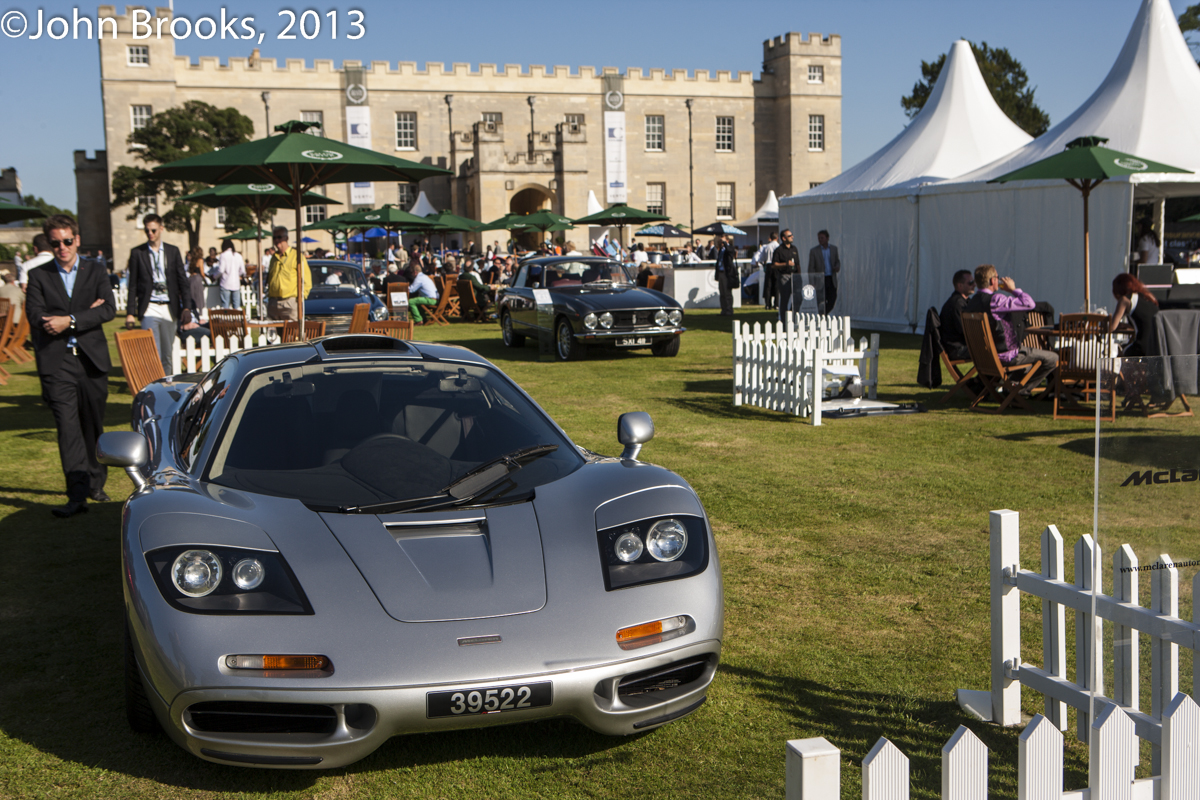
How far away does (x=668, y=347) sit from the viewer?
16516 mm

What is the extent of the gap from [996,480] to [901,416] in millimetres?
3024

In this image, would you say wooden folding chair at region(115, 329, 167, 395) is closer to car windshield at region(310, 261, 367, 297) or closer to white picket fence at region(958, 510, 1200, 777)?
white picket fence at region(958, 510, 1200, 777)

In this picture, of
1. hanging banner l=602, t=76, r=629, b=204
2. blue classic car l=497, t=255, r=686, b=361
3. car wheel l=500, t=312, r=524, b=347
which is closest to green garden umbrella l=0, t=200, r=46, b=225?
blue classic car l=497, t=255, r=686, b=361

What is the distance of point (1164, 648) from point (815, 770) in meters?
1.68

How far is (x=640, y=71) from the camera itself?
68938mm

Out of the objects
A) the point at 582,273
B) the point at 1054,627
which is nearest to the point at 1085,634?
the point at 1054,627

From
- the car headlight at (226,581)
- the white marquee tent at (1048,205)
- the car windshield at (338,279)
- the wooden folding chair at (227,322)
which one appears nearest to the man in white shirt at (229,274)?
the car windshield at (338,279)

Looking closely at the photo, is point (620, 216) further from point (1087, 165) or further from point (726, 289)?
point (1087, 165)

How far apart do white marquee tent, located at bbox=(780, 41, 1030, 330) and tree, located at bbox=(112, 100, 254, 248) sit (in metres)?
43.6

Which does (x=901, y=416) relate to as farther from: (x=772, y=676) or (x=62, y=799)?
(x=62, y=799)

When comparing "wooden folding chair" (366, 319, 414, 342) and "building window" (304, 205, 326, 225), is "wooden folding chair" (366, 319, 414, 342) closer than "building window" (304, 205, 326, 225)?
Yes

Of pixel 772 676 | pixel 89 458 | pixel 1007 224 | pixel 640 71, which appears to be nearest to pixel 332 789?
pixel 772 676

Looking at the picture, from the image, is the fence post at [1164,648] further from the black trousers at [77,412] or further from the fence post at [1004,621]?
the black trousers at [77,412]

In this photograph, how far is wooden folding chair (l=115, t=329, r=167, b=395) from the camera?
912 centimetres
